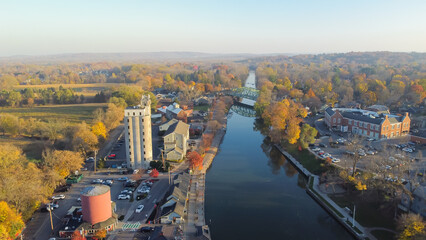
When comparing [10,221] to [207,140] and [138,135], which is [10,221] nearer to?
[138,135]

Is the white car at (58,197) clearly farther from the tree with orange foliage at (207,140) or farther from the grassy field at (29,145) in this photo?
the tree with orange foliage at (207,140)

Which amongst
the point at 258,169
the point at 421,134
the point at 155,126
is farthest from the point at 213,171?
the point at 421,134

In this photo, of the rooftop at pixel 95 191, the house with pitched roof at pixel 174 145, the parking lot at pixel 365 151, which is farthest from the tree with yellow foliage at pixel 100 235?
the parking lot at pixel 365 151

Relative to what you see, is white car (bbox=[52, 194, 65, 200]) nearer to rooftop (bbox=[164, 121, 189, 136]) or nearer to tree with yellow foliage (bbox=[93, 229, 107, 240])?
tree with yellow foliage (bbox=[93, 229, 107, 240])

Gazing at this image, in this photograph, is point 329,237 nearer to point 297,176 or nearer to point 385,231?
point 385,231

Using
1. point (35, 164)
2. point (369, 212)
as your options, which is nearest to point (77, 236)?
point (35, 164)

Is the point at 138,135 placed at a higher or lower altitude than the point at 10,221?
higher
